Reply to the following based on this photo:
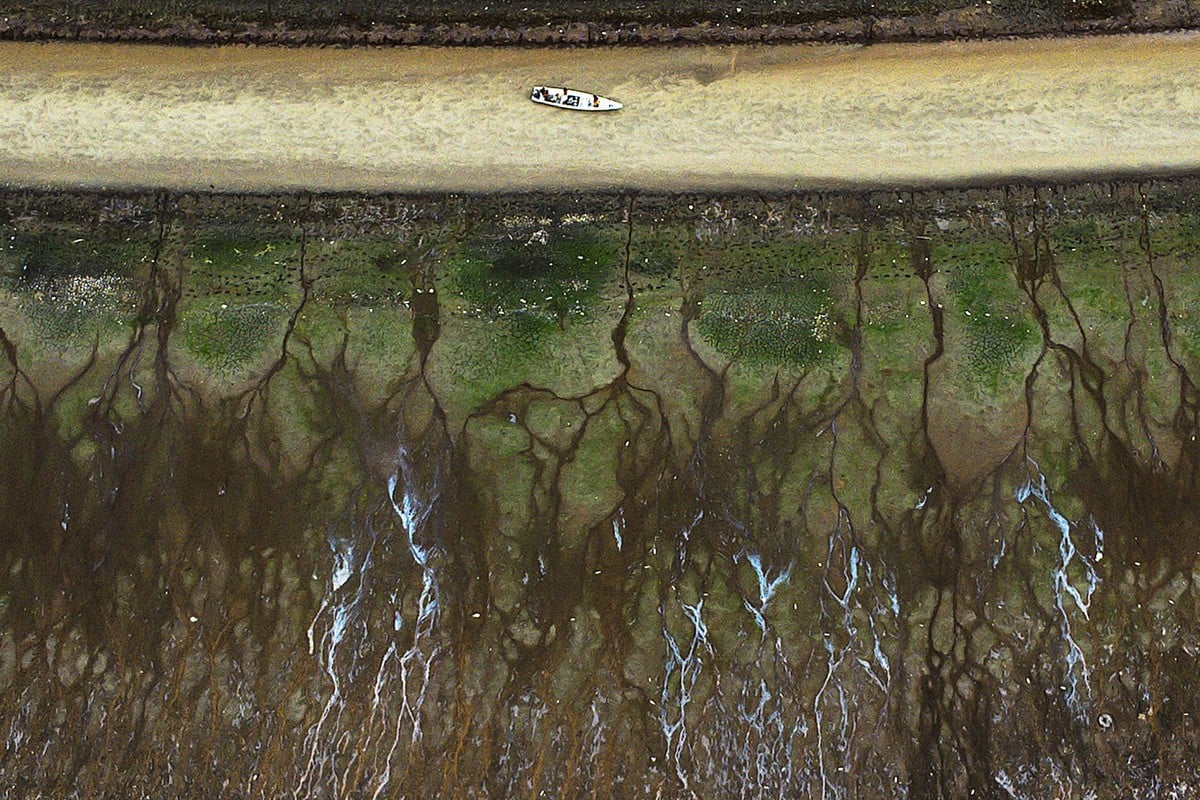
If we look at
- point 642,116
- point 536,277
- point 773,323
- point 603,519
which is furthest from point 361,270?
point 773,323

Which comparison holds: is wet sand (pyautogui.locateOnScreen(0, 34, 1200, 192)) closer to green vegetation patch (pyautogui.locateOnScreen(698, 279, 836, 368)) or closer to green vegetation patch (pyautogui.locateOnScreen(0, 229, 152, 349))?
green vegetation patch (pyautogui.locateOnScreen(0, 229, 152, 349))

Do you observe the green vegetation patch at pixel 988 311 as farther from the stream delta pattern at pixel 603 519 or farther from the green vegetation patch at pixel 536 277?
the green vegetation patch at pixel 536 277

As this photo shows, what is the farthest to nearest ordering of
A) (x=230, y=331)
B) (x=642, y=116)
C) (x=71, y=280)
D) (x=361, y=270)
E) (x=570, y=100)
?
(x=642, y=116), (x=570, y=100), (x=361, y=270), (x=71, y=280), (x=230, y=331)

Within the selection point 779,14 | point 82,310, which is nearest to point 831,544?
point 779,14

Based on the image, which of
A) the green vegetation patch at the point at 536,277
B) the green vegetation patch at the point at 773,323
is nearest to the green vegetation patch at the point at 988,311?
the green vegetation patch at the point at 773,323

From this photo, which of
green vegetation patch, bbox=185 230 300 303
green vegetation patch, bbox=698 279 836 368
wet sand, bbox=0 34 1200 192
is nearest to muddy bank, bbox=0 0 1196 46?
wet sand, bbox=0 34 1200 192

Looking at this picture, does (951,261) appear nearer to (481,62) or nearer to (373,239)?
(481,62)

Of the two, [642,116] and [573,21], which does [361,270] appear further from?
[573,21]
